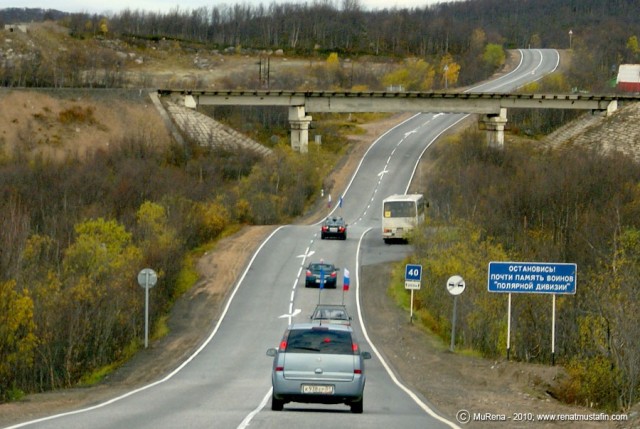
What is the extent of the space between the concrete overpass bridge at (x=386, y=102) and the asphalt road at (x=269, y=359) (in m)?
5.86

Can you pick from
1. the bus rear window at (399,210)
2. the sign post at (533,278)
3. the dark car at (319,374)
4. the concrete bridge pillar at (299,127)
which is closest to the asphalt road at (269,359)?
the dark car at (319,374)

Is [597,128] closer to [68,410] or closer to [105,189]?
[105,189]

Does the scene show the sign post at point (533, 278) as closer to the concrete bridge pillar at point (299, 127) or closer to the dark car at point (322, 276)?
the dark car at point (322, 276)

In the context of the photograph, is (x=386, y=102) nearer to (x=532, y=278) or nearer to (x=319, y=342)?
(x=532, y=278)

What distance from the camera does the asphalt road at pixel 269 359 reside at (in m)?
19.0

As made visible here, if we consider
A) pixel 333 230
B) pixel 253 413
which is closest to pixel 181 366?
pixel 253 413

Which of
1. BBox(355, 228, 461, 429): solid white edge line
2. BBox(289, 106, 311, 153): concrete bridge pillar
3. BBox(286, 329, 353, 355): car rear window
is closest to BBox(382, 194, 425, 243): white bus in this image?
BBox(355, 228, 461, 429): solid white edge line

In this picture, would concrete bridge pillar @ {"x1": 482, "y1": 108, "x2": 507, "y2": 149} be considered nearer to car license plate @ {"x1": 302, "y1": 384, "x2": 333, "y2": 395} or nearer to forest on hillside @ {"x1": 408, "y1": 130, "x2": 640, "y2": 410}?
forest on hillside @ {"x1": 408, "y1": 130, "x2": 640, "y2": 410}

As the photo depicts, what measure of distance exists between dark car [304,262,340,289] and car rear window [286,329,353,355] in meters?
33.1

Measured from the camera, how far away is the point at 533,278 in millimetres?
31938

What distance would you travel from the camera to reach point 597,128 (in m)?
104

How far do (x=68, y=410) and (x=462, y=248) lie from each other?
29327mm

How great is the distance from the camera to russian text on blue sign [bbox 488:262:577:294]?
3173 cm

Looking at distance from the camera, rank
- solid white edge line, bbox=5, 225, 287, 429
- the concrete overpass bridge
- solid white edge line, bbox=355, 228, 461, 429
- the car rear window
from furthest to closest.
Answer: the concrete overpass bridge
the car rear window
solid white edge line, bbox=355, 228, 461, 429
solid white edge line, bbox=5, 225, 287, 429
